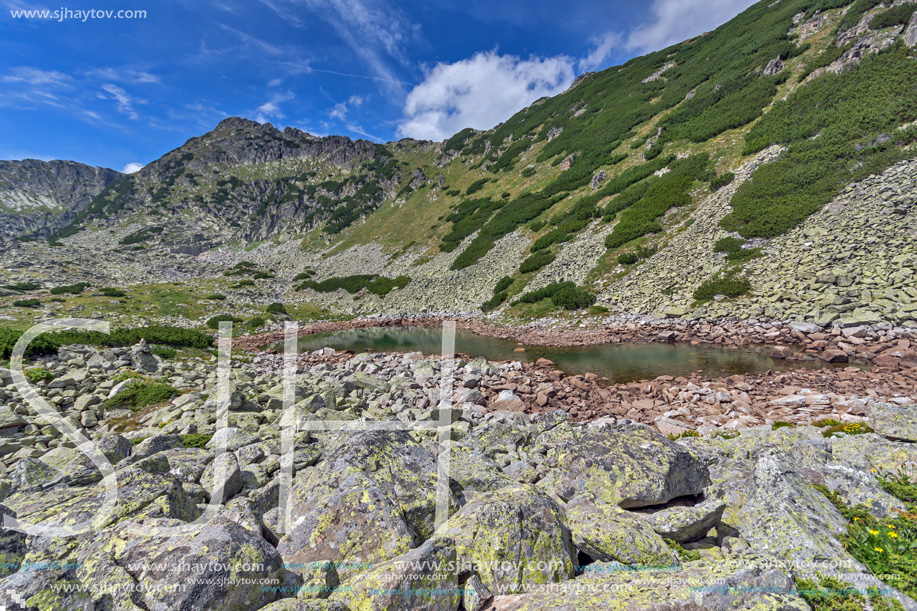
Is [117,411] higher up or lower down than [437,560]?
lower down

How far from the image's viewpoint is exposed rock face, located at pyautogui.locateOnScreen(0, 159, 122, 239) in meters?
109

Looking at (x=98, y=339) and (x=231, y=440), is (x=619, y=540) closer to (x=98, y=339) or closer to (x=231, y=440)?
(x=231, y=440)

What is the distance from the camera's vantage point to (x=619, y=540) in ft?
12.3

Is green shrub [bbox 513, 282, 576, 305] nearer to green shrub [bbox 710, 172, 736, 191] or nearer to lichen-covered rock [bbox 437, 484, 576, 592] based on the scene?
green shrub [bbox 710, 172, 736, 191]

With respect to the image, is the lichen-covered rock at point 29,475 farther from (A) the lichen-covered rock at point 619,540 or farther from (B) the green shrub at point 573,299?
(B) the green shrub at point 573,299

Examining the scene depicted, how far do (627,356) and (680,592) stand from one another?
1609cm

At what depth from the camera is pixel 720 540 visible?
4277mm

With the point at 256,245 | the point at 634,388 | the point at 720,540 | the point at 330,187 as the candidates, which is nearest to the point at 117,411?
the point at 720,540

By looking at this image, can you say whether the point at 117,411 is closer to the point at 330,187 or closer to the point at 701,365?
the point at 701,365

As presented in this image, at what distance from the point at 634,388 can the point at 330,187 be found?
10922 centimetres

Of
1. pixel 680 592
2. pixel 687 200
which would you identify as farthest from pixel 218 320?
pixel 687 200

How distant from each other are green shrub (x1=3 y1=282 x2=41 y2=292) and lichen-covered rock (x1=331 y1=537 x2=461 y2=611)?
51.0 meters

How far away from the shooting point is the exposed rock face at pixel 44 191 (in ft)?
357

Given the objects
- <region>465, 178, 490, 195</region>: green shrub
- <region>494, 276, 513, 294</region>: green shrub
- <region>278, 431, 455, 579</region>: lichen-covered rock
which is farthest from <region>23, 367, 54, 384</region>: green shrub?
<region>465, 178, 490, 195</region>: green shrub
